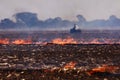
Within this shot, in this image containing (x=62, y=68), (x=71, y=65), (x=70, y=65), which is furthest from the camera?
(x=70, y=65)

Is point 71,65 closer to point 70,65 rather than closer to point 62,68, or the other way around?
point 70,65

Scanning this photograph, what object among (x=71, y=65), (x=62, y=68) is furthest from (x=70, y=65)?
(x=62, y=68)

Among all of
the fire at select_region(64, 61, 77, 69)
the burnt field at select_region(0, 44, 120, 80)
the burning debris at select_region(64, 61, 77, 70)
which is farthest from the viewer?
the fire at select_region(64, 61, 77, 69)

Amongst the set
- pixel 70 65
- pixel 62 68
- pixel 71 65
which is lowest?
pixel 70 65

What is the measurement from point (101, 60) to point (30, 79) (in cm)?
2857

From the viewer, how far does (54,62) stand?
8131 centimetres

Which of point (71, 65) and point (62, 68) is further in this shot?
point (71, 65)

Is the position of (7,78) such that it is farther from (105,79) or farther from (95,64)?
(95,64)

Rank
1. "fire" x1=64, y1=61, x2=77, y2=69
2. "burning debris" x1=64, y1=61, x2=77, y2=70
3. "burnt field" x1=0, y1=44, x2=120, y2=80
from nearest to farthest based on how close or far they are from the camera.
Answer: "burnt field" x1=0, y1=44, x2=120, y2=80 → "burning debris" x1=64, y1=61, x2=77, y2=70 → "fire" x1=64, y1=61, x2=77, y2=69

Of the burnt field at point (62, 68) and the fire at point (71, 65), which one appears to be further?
the fire at point (71, 65)

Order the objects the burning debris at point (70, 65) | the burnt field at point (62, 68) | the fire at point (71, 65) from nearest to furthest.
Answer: the burnt field at point (62, 68) → the burning debris at point (70, 65) → the fire at point (71, 65)

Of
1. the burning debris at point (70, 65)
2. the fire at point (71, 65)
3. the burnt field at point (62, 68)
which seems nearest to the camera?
the burnt field at point (62, 68)

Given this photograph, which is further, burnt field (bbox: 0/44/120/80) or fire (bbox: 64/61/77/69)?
fire (bbox: 64/61/77/69)

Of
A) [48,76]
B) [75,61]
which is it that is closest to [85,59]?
[75,61]
